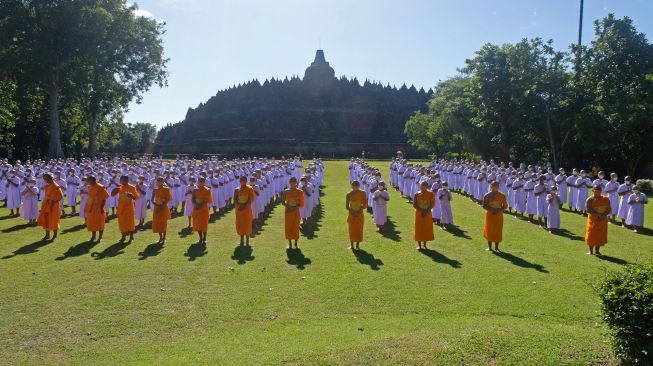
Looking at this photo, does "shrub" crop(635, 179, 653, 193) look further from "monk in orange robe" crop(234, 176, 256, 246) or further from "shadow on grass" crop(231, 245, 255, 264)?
"shadow on grass" crop(231, 245, 255, 264)

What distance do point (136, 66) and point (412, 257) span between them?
3186 centimetres

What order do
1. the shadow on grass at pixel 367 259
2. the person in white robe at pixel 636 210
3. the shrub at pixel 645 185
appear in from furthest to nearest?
the shrub at pixel 645 185 < the person in white robe at pixel 636 210 < the shadow on grass at pixel 367 259

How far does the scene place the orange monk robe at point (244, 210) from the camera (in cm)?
1159

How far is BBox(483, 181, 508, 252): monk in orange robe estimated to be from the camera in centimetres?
1116

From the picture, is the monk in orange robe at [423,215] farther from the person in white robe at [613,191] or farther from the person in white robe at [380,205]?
the person in white robe at [613,191]

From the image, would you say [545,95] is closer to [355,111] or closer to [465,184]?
[465,184]

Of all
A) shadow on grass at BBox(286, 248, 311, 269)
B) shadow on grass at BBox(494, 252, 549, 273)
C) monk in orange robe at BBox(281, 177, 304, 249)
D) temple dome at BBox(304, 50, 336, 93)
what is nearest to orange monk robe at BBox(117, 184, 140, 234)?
monk in orange robe at BBox(281, 177, 304, 249)

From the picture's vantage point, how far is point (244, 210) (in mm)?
11711

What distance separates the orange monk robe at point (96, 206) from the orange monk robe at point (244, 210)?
10.2ft

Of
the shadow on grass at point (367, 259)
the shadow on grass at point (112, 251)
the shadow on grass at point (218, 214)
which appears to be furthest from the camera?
the shadow on grass at point (218, 214)

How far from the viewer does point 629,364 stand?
5.48m

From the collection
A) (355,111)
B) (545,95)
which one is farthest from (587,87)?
(355,111)

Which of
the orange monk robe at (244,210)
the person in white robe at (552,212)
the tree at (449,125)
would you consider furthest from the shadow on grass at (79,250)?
the tree at (449,125)

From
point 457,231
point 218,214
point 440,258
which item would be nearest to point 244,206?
point 440,258
